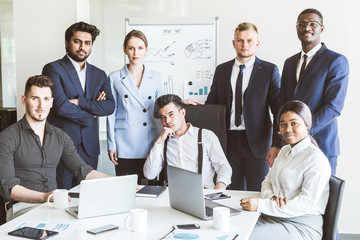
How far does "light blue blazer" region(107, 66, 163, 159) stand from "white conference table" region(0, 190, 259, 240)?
47.0 inches

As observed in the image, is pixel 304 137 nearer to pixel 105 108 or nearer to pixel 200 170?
pixel 200 170

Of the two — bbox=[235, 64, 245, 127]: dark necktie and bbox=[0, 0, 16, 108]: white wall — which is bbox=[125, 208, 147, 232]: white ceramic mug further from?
bbox=[0, 0, 16, 108]: white wall

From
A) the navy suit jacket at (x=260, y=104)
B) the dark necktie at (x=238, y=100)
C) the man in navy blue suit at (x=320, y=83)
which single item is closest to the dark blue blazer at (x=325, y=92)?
the man in navy blue suit at (x=320, y=83)

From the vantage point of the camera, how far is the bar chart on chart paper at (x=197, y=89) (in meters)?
3.96

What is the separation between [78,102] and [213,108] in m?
1.00

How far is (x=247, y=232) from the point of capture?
1703mm

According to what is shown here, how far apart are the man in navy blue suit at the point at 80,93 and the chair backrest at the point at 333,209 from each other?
69.7 inches

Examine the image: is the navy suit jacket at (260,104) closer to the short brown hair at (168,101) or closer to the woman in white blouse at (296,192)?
the short brown hair at (168,101)

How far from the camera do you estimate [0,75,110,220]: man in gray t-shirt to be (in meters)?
2.45

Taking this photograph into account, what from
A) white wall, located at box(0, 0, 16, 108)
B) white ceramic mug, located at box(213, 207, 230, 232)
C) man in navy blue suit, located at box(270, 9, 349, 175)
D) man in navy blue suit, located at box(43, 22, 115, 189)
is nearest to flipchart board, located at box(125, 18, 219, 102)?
man in navy blue suit, located at box(43, 22, 115, 189)

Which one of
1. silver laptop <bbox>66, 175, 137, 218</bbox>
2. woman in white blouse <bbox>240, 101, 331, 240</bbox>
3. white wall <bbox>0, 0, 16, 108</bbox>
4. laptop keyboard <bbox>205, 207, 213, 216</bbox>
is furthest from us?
white wall <bbox>0, 0, 16, 108</bbox>

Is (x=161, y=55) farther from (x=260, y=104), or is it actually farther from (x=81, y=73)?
(x=260, y=104)

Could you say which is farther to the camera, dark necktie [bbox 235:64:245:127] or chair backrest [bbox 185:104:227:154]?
dark necktie [bbox 235:64:245:127]

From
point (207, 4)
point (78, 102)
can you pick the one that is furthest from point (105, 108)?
point (207, 4)
